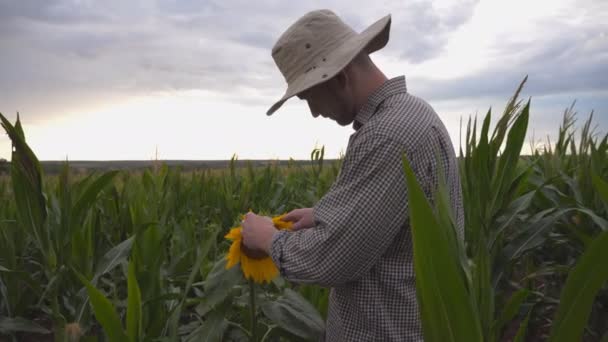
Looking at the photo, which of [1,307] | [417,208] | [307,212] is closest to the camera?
[417,208]

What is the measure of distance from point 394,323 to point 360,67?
0.71 meters

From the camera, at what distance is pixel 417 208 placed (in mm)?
481

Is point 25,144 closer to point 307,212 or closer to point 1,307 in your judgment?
point 307,212

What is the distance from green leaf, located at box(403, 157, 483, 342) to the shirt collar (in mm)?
991

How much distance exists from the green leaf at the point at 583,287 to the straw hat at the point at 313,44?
38.4 inches

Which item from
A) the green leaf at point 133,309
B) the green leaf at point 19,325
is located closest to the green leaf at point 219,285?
the green leaf at point 133,309

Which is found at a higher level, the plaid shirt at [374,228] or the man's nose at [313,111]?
the man's nose at [313,111]

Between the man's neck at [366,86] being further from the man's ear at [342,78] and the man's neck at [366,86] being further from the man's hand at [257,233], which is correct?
the man's hand at [257,233]

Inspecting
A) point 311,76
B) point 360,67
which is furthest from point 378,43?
point 311,76

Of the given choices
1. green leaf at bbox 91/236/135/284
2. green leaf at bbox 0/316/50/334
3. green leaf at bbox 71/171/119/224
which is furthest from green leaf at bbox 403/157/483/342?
green leaf at bbox 0/316/50/334

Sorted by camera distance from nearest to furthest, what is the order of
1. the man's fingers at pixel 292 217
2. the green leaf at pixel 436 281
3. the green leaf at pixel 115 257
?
1. the green leaf at pixel 436 281
2. the man's fingers at pixel 292 217
3. the green leaf at pixel 115 257

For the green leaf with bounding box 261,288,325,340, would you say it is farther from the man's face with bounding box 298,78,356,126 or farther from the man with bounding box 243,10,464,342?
the man's face with bounding box 298,78,356,126

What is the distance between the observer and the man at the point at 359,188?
131cm

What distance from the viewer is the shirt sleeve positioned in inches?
51.0
